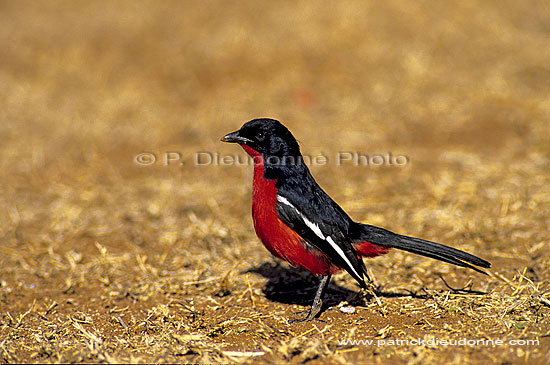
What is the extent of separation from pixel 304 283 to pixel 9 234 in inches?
150

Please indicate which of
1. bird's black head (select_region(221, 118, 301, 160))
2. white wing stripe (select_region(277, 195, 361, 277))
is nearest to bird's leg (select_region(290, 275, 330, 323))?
white wing stripe (select_region(277, 195, 361, 277))

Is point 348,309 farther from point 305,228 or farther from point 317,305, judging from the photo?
point 305,228

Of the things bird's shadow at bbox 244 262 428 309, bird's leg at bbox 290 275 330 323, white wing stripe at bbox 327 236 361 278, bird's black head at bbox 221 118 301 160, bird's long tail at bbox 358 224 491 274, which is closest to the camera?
bird's long tail at bbox 358 224 491 274

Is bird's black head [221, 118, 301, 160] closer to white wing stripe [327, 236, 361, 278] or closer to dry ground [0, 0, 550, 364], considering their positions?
white wing stripe [327, 236, 361, 278]

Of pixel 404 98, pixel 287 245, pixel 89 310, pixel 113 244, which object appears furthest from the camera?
pixel 404 98

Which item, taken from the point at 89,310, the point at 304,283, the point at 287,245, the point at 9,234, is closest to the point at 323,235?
the point at 287,245

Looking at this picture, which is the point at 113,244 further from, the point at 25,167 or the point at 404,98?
the point at 404,98

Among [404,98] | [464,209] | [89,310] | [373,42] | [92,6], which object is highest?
[92,6]

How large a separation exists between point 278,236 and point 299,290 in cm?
102

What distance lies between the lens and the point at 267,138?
15.4ft

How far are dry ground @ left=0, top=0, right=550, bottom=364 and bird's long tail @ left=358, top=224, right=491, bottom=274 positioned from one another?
0.44m

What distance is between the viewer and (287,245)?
4.47 m

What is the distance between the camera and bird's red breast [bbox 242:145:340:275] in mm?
4469

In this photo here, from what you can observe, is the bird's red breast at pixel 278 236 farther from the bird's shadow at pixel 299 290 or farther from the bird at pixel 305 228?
the bird's shadow at pixel 299 290
